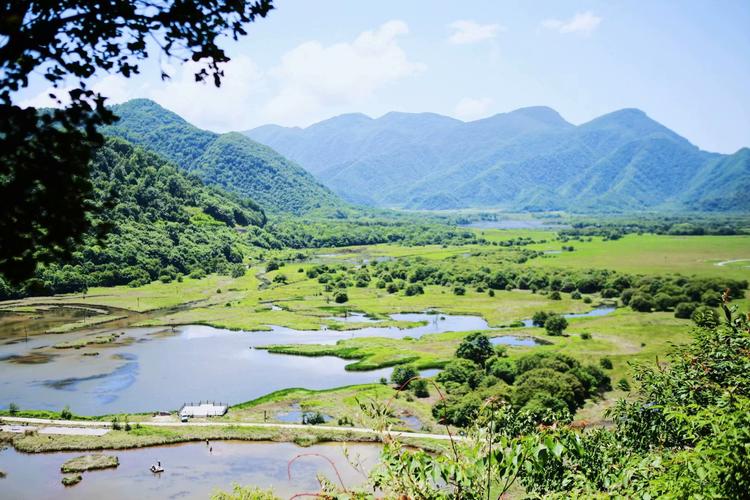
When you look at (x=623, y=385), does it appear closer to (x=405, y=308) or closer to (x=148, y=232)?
(x=405, y=308)

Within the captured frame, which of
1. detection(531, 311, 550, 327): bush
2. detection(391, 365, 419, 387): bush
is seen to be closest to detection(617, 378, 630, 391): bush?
Answer: detection(391, 365, 419, 387): bush

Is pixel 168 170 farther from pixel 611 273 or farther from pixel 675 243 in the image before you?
pixel 675 243

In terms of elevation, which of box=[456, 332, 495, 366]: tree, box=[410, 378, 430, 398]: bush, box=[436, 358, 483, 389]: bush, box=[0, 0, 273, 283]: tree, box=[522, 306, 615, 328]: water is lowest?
box=[410, 378, 430, 398]: bush

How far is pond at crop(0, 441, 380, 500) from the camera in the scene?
3522 cm

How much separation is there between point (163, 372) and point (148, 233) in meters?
Answer: 96.4

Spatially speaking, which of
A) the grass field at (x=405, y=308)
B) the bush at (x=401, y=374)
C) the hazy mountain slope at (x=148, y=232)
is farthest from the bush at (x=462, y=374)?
the hazy mountain slope at (x=148, y=232)

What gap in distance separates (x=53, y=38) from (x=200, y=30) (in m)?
2.20

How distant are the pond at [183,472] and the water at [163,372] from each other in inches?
416

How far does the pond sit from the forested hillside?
249 feet

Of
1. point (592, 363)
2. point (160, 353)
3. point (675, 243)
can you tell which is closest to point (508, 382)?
point (592, 363)

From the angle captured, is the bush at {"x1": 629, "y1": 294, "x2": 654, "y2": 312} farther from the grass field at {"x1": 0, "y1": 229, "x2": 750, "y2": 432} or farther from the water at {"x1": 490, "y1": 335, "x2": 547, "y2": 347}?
the water at {"x1": 490, "y1": 335, "x2": 547, "y2": 347}

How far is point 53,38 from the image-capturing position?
8.38 metres

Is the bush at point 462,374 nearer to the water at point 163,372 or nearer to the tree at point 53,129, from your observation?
the water at point 163,372

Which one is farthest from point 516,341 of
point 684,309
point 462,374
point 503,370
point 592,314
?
point 684,309
